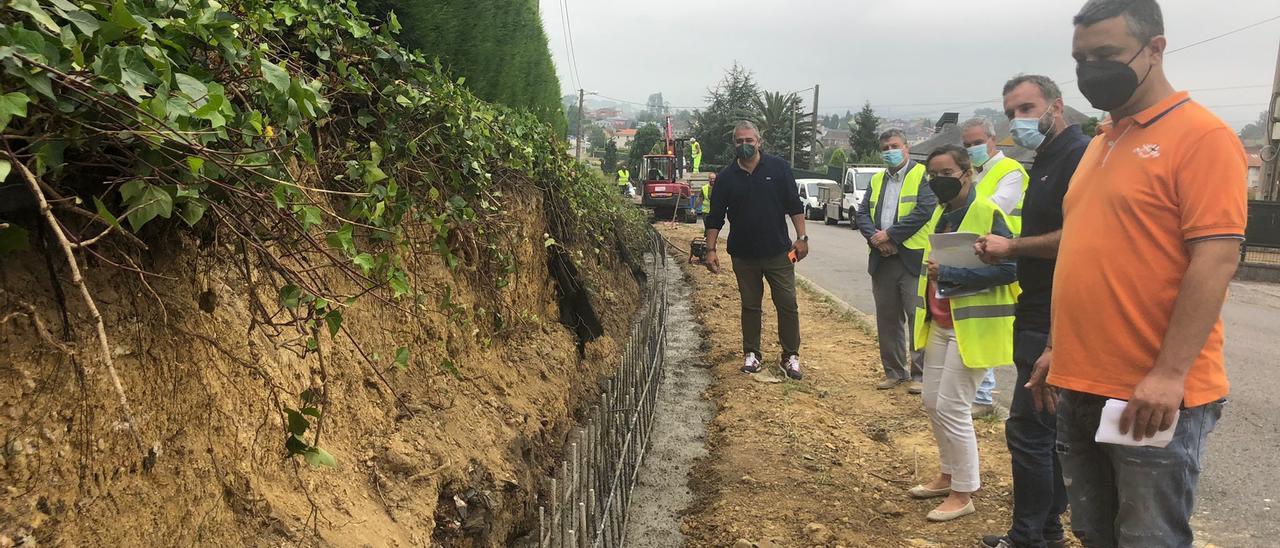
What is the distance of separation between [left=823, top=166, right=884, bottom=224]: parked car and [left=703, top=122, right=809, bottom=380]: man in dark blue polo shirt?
18.0m

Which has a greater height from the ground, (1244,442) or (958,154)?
(958,154)

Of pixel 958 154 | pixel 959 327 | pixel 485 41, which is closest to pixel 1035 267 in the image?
pixel 959 327

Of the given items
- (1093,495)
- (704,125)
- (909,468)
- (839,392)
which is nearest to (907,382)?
(839,392)

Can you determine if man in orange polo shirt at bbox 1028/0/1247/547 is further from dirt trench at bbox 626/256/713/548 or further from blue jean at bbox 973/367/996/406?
blue jean at bbox 973/367/996/406

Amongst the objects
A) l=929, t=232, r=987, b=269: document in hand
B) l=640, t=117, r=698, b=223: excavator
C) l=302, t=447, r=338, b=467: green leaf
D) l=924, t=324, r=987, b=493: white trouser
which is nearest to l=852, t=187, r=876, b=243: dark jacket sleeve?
l=924, t=324, r=987, b=493: white trouser

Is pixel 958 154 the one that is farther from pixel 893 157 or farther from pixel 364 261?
pixel 364 261

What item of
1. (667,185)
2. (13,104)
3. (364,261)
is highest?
(13,104)

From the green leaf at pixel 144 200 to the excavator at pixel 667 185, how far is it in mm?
23144

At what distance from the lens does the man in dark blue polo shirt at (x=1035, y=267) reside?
293cm

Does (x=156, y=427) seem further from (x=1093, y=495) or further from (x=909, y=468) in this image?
(x=909, y=468)

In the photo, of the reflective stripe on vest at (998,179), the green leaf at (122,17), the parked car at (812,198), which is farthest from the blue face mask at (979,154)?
the parked car at (812,198)

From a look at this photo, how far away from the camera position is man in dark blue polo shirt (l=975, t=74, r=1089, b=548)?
293 cm

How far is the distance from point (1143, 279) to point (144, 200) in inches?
89.0

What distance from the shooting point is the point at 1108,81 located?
2141mm
